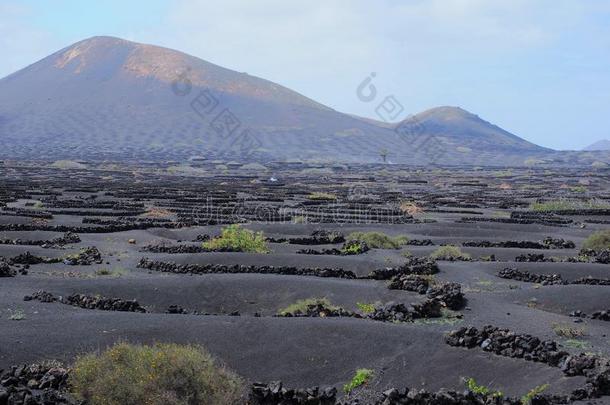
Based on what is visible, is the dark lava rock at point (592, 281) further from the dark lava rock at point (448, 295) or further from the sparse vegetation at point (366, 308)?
the sparse vegetation at point (366, 308)

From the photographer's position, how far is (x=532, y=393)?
9812 millimetres

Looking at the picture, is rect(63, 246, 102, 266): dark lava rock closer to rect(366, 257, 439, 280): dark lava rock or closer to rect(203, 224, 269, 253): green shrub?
rect(203, 224, 269, 253): green shrub

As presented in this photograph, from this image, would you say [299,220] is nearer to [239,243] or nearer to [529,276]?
[239,243]

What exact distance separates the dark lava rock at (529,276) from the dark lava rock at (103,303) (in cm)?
1085

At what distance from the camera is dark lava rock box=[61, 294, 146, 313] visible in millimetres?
15203

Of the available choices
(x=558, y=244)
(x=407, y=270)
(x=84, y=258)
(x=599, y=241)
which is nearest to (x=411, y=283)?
(x=407, y=270)

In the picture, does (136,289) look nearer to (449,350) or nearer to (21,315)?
(21,315)

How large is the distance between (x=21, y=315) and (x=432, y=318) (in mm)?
8317

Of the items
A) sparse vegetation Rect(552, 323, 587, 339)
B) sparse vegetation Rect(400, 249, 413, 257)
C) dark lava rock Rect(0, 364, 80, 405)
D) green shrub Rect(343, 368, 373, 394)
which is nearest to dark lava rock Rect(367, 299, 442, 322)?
sparse vegetation Rect(552, 323, 587, 339)

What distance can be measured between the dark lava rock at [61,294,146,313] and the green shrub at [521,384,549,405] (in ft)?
27.6

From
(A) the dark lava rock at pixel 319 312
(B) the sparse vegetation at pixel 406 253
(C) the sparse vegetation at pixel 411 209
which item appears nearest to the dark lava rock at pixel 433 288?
(A) the dark lava rock at pixel 319 312

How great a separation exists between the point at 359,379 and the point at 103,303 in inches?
258

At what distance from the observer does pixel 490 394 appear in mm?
10203

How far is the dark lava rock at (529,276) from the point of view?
19.8 meters
